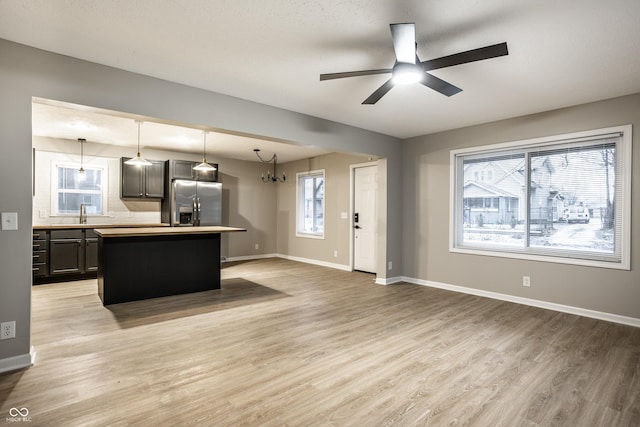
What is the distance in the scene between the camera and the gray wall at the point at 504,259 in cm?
360

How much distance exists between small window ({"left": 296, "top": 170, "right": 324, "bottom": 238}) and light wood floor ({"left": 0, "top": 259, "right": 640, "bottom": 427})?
345 cm

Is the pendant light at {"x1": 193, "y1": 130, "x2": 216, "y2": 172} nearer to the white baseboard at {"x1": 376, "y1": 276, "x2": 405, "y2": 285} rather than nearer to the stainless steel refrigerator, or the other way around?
the stainless steel refrigerator

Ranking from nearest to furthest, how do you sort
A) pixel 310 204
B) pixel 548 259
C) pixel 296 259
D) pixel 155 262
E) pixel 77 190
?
pixel 548 259 → pixel 155 262 → pixel 77 190 → pixel 310 204 → pixel 296 259

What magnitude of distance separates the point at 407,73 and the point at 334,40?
2.02 ft

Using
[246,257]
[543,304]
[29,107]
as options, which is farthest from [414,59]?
[246,257]

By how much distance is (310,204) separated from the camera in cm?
793

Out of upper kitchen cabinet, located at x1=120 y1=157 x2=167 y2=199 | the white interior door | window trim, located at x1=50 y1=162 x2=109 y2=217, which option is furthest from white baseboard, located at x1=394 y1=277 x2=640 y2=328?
window trim, located at x1=50 y1=162 x2=109 y2=217

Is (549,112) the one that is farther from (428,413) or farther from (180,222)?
(180,222)

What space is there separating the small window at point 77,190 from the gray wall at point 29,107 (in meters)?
4.13

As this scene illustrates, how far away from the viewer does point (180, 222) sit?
660 cm

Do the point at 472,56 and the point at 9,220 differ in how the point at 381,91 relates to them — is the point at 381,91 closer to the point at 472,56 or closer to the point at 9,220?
the point at 472,56

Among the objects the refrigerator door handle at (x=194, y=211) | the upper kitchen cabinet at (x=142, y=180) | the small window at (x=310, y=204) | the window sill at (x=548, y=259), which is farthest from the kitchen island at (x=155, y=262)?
the window sill at (x=548, y=259)

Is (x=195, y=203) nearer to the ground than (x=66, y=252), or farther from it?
farther from it

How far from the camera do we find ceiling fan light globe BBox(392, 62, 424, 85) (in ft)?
7.84
